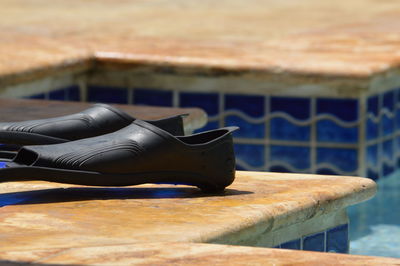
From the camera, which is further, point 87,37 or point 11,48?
point 87,37

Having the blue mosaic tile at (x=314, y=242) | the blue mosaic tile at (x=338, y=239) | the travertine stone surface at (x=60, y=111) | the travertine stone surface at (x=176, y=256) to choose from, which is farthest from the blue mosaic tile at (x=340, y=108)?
the travertine stone surface at (x=176, y=256)

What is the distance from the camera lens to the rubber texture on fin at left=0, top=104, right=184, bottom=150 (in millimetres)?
2898

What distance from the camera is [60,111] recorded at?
147 inches

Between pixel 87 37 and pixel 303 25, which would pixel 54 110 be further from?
pixel 303 25

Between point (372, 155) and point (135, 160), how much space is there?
242 centimetres

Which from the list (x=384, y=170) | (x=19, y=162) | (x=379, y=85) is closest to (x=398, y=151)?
(x=384, y=170)

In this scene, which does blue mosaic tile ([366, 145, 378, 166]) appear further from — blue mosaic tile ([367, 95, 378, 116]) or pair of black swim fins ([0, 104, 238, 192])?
pair of black swim fins ([0, 104, 238, 192])

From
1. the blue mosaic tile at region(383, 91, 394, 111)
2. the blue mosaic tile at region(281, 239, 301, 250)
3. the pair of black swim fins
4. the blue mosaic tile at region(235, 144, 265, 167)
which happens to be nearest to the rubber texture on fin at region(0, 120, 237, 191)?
the pair of black swim fins

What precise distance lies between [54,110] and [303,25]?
2689 millimetres

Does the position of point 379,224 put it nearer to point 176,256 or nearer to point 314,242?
point 314,242

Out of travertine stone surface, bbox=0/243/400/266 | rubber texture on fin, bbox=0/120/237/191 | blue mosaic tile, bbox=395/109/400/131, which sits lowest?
blue mosaic tile, bbox=395/109/400/131

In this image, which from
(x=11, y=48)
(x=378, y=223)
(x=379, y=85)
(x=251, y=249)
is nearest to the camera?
(x=251, y=249)

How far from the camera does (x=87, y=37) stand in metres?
5.61

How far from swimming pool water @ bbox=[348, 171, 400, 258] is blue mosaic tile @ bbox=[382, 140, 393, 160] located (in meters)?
0.11
